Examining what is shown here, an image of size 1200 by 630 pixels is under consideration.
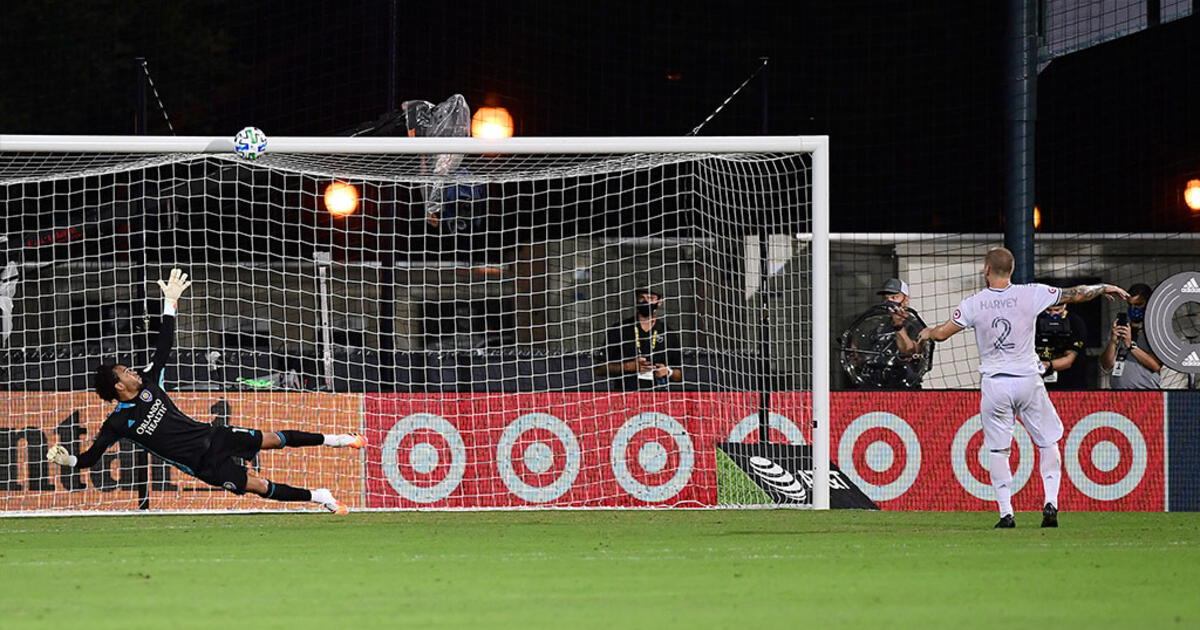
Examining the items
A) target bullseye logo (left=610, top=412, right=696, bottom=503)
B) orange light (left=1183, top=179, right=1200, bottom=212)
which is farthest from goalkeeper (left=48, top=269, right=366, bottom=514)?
orange light (left=1183, top=179, right=1200, bottom=212)

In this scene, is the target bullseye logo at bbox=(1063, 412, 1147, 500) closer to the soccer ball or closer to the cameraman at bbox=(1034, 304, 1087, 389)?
the cameraman at bbox=(1034, 304, 1087, 389)

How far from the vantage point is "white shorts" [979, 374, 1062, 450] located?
36.9 ft

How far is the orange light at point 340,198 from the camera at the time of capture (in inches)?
656

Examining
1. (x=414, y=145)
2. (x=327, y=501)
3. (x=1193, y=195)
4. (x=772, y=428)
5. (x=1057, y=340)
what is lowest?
(x=327, y=501)

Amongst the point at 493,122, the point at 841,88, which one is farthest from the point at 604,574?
the point at 841,88

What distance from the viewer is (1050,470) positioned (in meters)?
11.3

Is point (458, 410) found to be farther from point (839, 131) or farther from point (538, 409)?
point (839, 131)

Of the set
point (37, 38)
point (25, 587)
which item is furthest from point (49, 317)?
point (37, 38)

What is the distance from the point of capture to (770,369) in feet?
47.8

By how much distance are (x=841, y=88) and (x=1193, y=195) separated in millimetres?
5073

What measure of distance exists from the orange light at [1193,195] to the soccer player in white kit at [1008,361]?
11.9 meters

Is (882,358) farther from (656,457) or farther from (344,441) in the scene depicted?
(344,441)

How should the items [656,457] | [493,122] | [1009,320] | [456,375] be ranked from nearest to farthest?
[1009,320] → [656,457] → [456,375] → [493,122]

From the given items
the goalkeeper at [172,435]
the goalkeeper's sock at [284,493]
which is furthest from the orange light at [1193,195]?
the goalkeeper's sock at [284,493]
